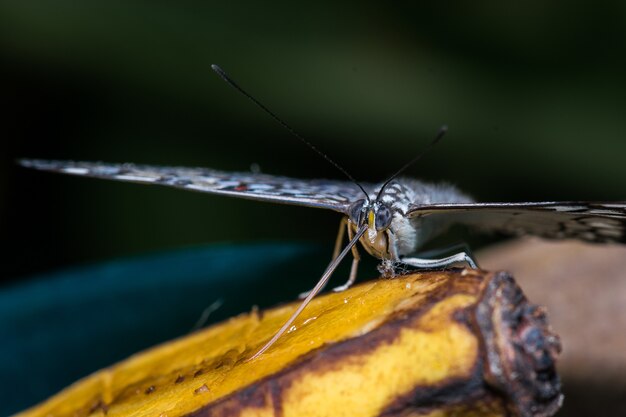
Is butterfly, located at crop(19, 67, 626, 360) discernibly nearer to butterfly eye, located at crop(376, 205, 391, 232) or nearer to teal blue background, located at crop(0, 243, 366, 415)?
butterfly eye, located at crop(376, 205, 391, 232)

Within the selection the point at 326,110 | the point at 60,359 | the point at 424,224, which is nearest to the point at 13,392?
the point at 60,359

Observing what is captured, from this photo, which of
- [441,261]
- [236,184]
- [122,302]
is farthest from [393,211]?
[122,302]

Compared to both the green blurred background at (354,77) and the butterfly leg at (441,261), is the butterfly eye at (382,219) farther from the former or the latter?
the green blurred background at (354,77)

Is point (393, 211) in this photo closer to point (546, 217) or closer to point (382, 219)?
point (382, 219)

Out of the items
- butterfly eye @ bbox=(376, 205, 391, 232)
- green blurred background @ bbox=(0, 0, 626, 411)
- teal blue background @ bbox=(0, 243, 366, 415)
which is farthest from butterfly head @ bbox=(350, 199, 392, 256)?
green blurred background @ bbox=(0, 0, 626, 411)

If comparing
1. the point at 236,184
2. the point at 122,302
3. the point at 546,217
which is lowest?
the point at 122,302

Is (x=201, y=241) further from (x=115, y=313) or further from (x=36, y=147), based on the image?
(x=115, y=313)

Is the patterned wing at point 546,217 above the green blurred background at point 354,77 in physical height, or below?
below

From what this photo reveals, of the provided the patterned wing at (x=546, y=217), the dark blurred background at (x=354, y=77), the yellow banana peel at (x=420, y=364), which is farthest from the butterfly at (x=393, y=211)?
the dark blurred background at (x=354, y=77)
